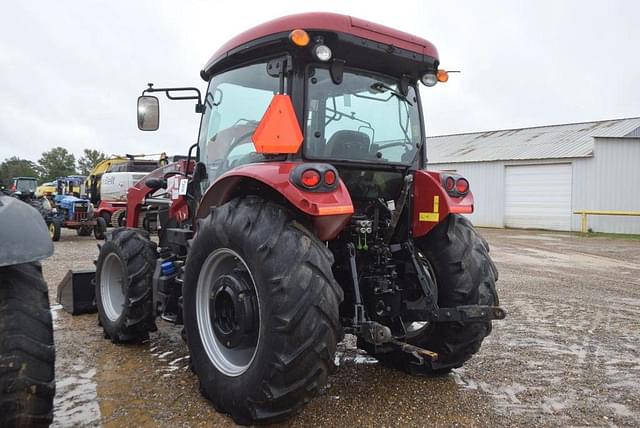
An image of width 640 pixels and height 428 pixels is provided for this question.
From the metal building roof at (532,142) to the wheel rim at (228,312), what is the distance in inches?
844

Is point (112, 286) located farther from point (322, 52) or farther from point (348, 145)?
point (322, 52)

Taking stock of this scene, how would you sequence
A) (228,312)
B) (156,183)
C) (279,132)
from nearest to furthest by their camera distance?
(279,132)
(228,312)
(156,183)

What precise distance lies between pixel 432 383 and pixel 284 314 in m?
1.64

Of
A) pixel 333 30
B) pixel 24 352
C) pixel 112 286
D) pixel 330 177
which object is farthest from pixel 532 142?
pixel 24 352

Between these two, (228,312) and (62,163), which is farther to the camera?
(62,163)

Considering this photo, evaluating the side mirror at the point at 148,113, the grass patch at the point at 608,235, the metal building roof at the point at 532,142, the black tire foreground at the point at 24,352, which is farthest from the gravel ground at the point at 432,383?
the metal building roof at the point at 532,142

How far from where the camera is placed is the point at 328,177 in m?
2.92

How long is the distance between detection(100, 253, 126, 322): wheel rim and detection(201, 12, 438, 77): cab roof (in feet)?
7.70

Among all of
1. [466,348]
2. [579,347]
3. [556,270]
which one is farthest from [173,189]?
[556,270]

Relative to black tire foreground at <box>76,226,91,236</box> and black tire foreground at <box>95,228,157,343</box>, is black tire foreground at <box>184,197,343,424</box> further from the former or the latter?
black tire foreground at <box>76,226,91,236</box>

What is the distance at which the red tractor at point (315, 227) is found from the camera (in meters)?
2.80

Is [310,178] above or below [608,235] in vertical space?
above

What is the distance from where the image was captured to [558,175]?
22281 millimetres

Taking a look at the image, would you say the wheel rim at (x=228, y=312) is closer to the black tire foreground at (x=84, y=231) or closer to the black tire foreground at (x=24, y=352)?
the black tire foreground at (x=24, y=352)
